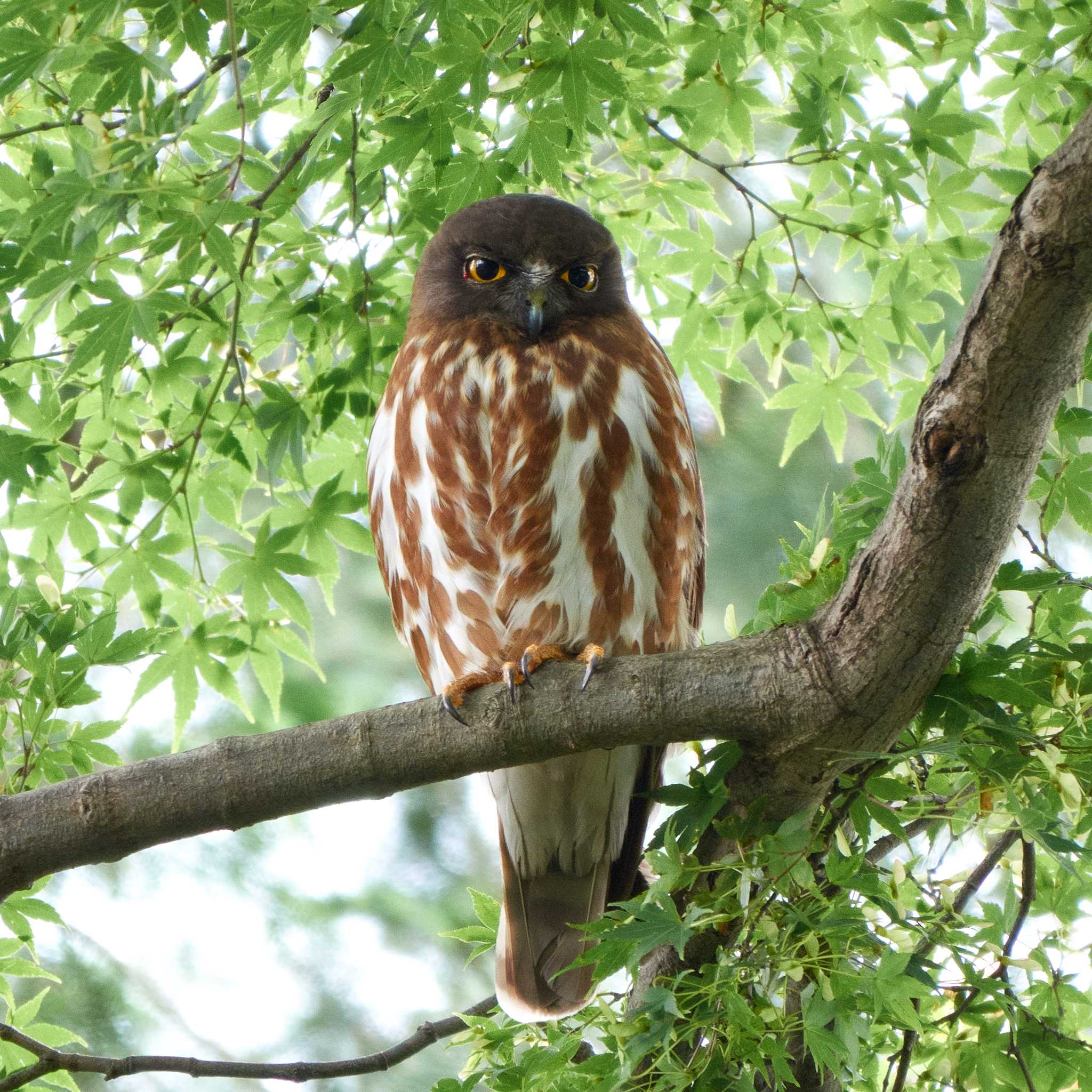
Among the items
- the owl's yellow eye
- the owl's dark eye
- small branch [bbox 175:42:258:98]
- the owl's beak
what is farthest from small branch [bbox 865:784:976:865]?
small branch [bbox 175:42:258:98]

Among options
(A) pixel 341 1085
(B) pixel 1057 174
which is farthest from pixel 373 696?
(B) pixel 1057 174

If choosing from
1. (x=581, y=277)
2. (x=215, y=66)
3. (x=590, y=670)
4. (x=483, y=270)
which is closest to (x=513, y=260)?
(x=483, y=270)

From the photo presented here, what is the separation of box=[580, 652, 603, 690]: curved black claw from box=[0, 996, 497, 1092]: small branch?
0.80 m

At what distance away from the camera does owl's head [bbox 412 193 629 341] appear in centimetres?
338

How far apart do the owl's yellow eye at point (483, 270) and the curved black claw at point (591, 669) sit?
4.54 ft

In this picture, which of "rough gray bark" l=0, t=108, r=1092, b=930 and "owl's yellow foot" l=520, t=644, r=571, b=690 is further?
"owl's yellow foot" l=520, t=644, r=571, b=690

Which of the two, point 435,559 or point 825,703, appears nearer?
point 825,703

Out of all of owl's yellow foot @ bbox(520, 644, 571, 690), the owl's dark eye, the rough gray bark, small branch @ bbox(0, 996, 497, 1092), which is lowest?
small branch @ bbox(0, 996, 497, 1092)

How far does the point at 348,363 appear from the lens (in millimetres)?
3377

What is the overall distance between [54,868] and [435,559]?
125 cm

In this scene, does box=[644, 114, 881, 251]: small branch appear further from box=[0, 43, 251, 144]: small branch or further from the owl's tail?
the owl's tail

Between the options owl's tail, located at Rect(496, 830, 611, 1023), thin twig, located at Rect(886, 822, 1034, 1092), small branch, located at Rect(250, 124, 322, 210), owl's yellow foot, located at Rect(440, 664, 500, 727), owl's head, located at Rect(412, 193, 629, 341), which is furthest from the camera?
owl's head, located at Rect(412, 193, 629, 341)

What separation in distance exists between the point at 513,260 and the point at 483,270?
0.29 feet

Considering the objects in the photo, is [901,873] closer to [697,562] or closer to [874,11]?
[697,562]
